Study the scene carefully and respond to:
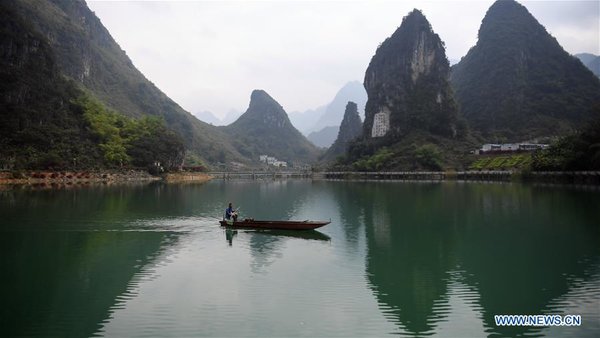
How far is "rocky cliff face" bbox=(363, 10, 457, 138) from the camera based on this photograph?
13588cm

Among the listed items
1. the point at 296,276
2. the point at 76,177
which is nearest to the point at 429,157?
the point at 76,177

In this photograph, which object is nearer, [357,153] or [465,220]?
[465,220]

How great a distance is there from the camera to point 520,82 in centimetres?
15538

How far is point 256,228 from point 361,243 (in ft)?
23.4

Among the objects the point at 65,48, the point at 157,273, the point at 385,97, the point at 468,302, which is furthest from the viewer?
the point at 65,48

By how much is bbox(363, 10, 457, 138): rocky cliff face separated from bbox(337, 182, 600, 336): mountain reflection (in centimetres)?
10192

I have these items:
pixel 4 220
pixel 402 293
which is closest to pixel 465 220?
pixel 402 293

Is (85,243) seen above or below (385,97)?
below

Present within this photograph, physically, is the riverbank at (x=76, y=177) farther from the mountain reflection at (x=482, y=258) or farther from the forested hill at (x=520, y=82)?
the forested hill at (x=520, y=82)

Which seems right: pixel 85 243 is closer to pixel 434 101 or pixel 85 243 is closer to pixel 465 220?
pixel 465 220

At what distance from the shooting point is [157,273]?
17.1m

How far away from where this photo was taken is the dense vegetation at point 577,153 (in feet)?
187

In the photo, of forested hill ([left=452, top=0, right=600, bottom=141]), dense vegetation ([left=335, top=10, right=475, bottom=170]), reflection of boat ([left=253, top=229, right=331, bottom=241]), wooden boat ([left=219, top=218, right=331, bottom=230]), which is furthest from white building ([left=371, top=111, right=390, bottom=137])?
reflection of boat ([left=253, top=229, right=331, bottom=241])

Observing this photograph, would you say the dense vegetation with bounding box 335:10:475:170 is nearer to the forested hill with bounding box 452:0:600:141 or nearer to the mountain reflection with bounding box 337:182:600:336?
the forested hill with bounding box 452:0:600:141
